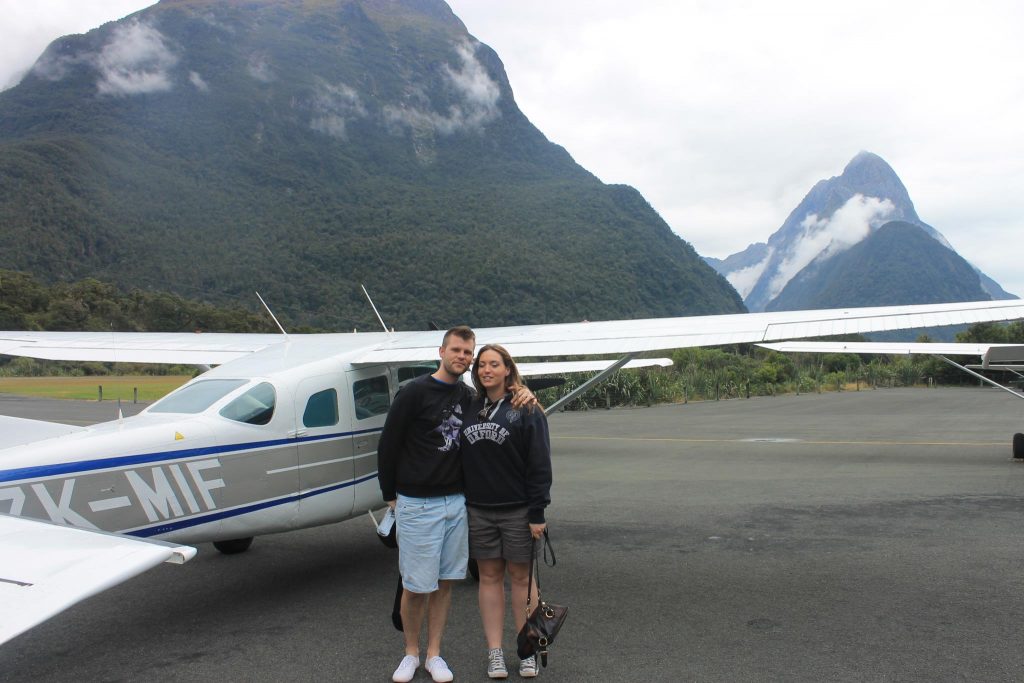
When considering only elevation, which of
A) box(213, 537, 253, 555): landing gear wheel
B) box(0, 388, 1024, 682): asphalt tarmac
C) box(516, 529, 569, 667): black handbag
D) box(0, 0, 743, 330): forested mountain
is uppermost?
box(0, 0, 743, 330): forested mountain

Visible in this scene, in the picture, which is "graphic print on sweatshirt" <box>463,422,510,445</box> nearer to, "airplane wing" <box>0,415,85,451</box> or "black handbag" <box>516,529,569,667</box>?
"black handbag" <box>516,529,569,667</box>

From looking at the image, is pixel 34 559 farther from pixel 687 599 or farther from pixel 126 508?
pixel 687 599

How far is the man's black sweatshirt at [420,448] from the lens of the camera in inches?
154

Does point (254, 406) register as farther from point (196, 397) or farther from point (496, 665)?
point (496, 665)

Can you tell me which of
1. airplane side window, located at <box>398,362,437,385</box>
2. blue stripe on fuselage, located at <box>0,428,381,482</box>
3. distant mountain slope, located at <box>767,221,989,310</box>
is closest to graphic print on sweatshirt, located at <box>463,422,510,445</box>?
blue stripe on fuselage, located at <box>0,428,381,482</box>

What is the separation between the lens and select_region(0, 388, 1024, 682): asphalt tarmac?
13.4ft

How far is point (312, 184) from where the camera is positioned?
8244 centimetres

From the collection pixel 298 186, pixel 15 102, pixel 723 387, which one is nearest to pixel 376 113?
pixel 298 186

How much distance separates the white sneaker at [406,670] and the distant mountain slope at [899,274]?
414 ft

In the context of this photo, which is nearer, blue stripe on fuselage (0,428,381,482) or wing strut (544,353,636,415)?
blue stripe on fuselage (0,428,381,482)

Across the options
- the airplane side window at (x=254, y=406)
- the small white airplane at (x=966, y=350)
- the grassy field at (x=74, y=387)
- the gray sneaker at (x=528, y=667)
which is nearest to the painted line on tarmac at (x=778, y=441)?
the small white airplane at (x=966, y=350)

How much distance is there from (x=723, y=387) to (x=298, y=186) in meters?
61.0

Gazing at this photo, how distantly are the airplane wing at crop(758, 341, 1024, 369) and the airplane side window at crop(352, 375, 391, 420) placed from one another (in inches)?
204

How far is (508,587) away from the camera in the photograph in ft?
18.2
